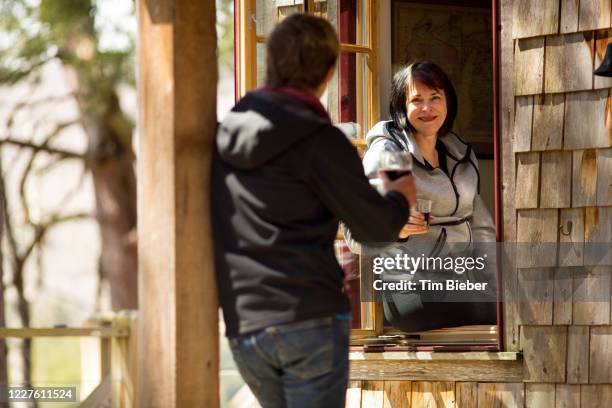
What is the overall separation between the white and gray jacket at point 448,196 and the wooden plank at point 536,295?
1.33 ft

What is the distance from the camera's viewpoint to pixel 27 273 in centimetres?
1745

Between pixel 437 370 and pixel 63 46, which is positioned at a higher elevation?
pixel 63 46

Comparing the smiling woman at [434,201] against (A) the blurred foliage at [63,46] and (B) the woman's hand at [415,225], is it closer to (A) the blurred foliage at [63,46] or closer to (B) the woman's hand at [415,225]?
(B) the woman's hand at [415,225]

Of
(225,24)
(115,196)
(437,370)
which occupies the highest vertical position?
(225,24)

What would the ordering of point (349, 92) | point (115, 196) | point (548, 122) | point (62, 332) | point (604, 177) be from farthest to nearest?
1. point (115, 196)
2. point (62, 332)
3. point (349, 92)
4. point (548, 122)
5. point (604, 177)

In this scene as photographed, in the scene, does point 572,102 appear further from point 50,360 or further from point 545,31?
point 50,360

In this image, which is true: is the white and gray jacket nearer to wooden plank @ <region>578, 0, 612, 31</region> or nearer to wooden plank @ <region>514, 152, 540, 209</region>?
wooden plank @ <region>514, 152, 540, 209</region>

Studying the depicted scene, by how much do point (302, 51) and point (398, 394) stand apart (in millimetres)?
2226

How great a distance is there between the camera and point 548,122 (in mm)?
4309

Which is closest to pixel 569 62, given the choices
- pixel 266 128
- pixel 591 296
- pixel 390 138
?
pixel 390 138

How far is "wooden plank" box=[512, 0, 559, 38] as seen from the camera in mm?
4305

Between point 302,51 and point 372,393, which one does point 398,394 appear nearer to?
point 372,393

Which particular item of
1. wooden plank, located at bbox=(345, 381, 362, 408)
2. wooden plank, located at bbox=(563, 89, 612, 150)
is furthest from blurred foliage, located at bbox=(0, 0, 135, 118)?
wooden plank, located at bbox=(563, 89, 612, 150)

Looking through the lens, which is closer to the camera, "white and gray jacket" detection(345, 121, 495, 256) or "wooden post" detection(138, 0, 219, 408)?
"wooden post" detection(138, 0, 219, 408)
